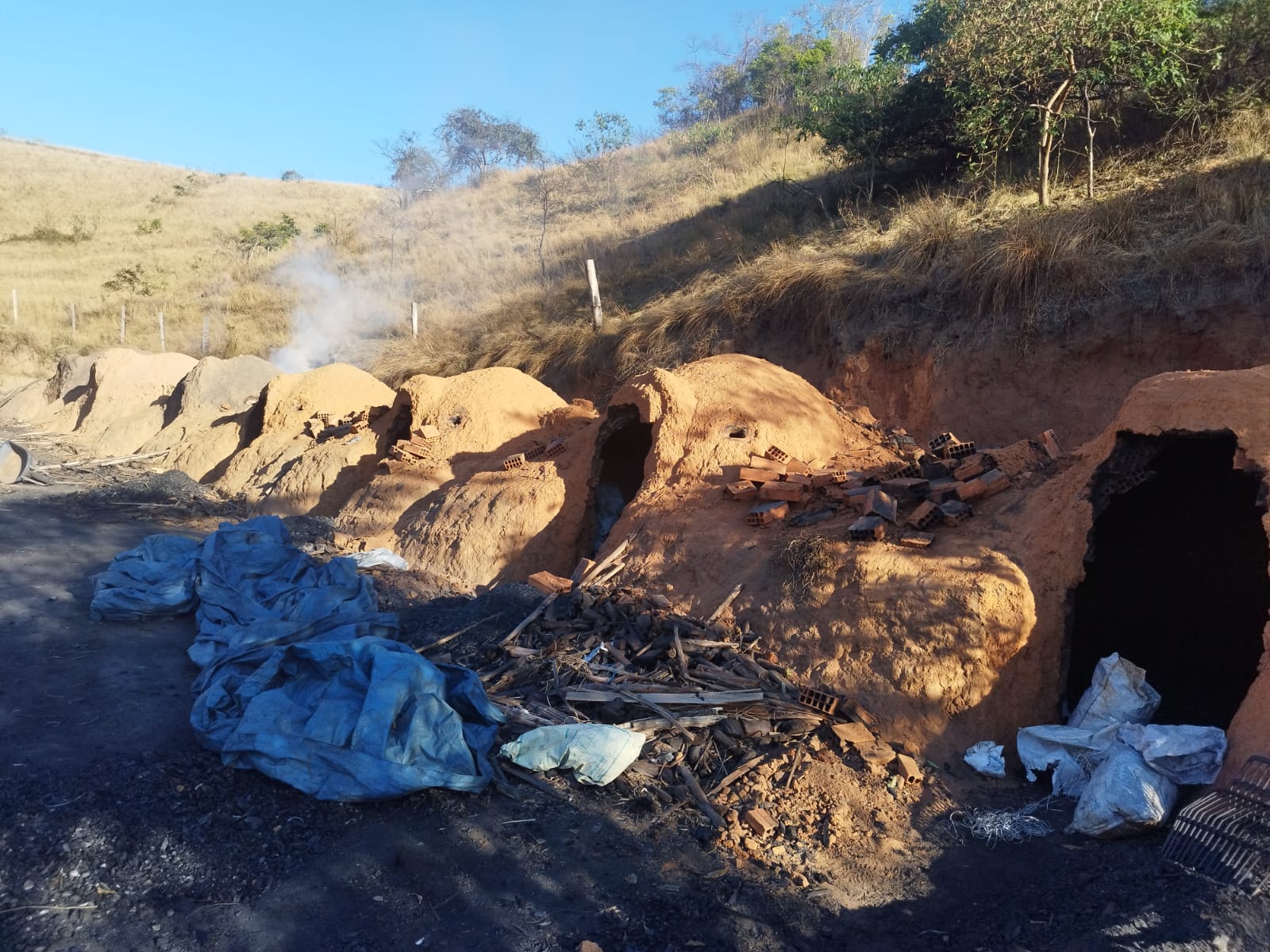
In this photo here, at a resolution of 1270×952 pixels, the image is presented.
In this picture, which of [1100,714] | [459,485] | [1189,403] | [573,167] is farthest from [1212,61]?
[573,167]

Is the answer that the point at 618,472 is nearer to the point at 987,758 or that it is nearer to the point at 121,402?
the point at 987,758

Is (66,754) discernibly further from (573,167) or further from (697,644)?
(573,167)

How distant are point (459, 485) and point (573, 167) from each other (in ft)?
79.0

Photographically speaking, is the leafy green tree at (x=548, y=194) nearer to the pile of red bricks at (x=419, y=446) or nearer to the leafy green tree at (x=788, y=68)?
the leafy green tree at (x=788, y=68)

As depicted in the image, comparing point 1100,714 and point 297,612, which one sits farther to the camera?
point 297,612

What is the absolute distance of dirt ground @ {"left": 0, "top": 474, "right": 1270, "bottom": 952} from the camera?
10.8ft

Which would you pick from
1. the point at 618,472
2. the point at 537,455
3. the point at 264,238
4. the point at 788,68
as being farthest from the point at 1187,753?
the point at 264,238

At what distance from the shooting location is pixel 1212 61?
10367 millimetres

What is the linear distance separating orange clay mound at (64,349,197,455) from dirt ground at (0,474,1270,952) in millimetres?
12437

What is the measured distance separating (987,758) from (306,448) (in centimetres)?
1032

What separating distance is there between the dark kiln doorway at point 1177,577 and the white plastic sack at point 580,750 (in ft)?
8.68

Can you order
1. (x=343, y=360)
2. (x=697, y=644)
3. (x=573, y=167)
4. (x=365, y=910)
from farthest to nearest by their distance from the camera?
(x=573, y=167) → (x=343, y=360) → (x=697, y=644) → (x=365, y=910)

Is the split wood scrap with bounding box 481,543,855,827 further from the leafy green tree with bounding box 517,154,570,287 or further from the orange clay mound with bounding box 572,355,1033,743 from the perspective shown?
the leafy green tree with bounding box 517,154,570,287

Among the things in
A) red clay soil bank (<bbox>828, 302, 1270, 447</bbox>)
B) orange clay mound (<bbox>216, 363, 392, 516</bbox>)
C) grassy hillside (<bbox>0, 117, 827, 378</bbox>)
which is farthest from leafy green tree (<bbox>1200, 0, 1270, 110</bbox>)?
orange clay mound (<bbox>216, 363, 392, 516</bbox>)
